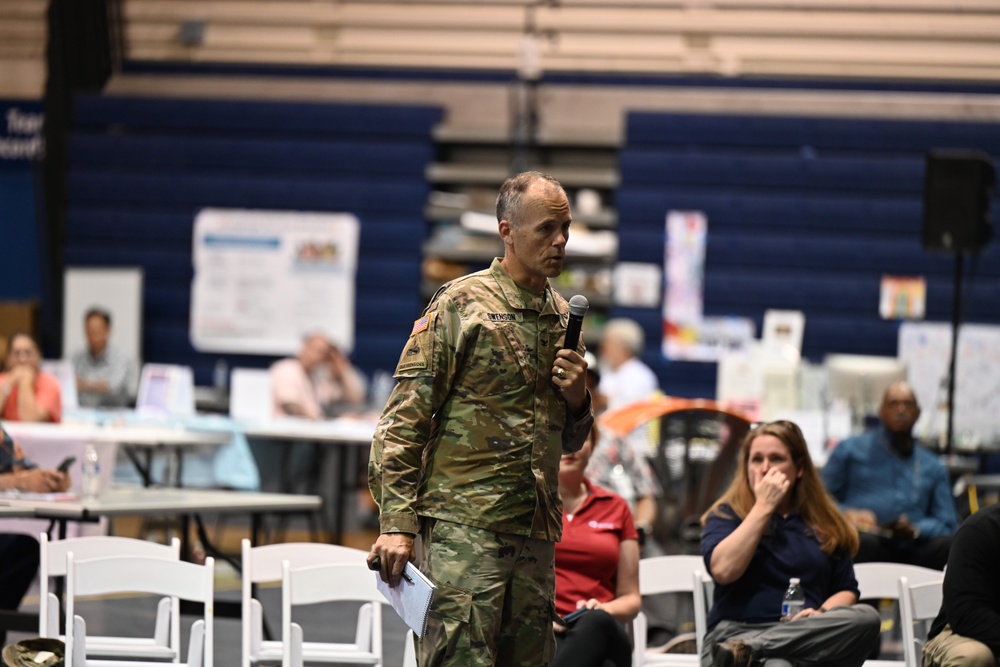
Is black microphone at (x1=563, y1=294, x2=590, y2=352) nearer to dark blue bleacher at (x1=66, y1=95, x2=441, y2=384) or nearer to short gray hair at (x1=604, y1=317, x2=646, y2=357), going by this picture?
short gray hair at (x1=604, y1=317, x2=646, y2=357)

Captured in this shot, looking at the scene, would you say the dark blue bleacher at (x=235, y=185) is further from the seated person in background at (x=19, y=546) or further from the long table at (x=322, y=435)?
the seated person in background at (x=19, y=546)

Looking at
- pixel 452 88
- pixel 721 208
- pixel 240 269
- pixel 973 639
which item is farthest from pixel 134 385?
pixel 973 639

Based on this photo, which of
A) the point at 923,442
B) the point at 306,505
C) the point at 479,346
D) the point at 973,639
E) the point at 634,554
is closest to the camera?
the point at 479,346

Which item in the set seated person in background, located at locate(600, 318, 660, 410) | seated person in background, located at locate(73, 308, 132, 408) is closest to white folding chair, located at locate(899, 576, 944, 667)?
seated person in background, located at locate(600, 318, 660, 410)

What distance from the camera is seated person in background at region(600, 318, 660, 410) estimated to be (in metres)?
8.94

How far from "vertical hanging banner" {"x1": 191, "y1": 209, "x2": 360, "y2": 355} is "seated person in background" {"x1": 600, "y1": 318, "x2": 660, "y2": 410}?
8.49ft

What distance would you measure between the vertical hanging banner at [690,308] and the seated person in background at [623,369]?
44.5 inches

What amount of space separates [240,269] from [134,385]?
62.5 inches

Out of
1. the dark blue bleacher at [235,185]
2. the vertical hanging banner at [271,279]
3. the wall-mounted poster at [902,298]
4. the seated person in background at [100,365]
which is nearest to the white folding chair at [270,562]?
the seated person in background at [100,365]

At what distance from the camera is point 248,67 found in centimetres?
1148

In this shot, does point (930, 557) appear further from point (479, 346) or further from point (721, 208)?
point (721, 208)

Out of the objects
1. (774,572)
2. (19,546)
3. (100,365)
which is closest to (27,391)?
(100,365)

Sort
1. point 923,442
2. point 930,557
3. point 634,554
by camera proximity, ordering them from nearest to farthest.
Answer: point 634,554
point 930,557
point 923,442

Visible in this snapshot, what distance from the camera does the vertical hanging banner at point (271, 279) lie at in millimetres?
11062
